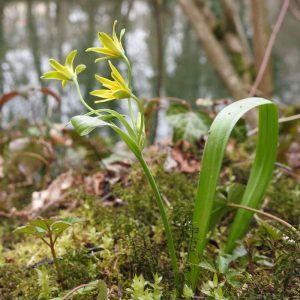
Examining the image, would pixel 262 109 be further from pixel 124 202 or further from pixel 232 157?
pixel 232 157

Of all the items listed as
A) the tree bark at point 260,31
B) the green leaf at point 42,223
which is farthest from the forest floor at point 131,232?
the tree bark at point 260,31

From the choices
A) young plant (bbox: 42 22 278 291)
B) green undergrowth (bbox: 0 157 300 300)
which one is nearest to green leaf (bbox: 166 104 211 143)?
green undergrowth (bbox: 0 157 300 300)

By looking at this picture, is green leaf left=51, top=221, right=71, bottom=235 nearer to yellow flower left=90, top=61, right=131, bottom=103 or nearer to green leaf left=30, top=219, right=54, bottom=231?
green leaf left=30, top=219, right=54, bottom=231

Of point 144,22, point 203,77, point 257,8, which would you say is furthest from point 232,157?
point 144,22

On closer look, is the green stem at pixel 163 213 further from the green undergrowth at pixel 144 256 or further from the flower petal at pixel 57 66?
the flower petal at pixel 57 66

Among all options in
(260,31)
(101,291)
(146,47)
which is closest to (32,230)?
(101,291)
